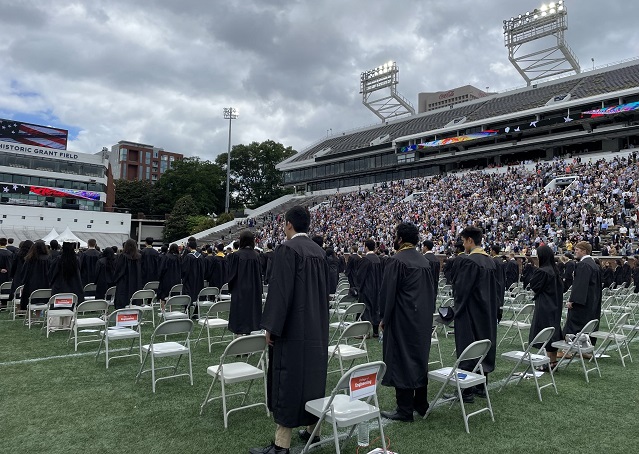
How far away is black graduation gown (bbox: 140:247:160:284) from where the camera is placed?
1091 cm

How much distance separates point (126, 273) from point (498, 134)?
109 feet

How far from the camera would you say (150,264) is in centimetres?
1106

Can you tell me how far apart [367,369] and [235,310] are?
167 inches

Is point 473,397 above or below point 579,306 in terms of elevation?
below

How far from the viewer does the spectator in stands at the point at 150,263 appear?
35.7 ft

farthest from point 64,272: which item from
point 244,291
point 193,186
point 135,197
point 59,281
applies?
point 135,197

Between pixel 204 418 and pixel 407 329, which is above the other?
pixel 407 329

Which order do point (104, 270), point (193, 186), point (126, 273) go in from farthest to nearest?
point (193, 186), point (104, 270), point (126, 273)

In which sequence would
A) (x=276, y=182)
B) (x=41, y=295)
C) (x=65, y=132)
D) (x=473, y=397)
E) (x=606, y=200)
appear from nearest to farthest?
(x=473, y=397)
(x=41, y=295)
(x=606, y=200)
(x=65, y=132)
(x=276, y=182)

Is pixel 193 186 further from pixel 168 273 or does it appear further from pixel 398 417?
pixel 398 417

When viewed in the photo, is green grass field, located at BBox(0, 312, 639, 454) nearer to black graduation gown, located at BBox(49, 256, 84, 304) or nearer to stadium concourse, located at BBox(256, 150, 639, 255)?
black graduation gown, located at BBox(49, 256, 84, 304)

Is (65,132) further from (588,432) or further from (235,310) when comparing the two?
(588,432)

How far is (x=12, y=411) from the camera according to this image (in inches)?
169

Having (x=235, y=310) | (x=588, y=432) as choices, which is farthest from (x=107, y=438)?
(x=588, y=432)
